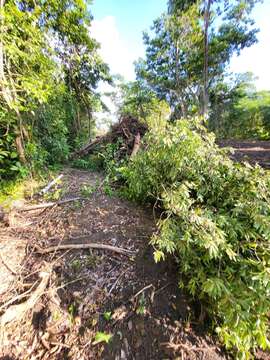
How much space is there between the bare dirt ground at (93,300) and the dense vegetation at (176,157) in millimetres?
238

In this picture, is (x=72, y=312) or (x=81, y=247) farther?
(x=81, y=247)

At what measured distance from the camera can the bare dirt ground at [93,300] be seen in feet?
4.16

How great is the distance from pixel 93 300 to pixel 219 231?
1318 millimetres

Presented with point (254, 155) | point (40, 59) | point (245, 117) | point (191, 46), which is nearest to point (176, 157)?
point (40, 59)

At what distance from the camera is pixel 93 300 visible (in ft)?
5.10

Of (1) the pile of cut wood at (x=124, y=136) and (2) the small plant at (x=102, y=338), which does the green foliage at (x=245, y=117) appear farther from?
(2) the small plant at (x=102, y=338)

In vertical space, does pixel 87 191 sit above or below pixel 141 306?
above

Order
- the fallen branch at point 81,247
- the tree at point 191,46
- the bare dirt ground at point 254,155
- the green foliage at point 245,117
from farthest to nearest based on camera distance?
the green foliage at point 245,117, the tree at point 191,46, the bare dirt ground at point 254,155, the fallen branch at point 81,247

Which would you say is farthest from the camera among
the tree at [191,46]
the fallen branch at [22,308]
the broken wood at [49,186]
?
the tree at [191,46]

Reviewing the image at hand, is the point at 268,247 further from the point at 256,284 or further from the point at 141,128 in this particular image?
the point at 141,128

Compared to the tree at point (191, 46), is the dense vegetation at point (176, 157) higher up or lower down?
lower down

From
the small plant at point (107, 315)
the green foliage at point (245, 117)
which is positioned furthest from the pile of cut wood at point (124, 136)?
the green foliage at point (245, 117)

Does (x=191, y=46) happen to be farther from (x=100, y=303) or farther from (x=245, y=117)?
(x=100, y=303)

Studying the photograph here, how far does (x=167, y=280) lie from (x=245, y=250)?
2.58 feet
